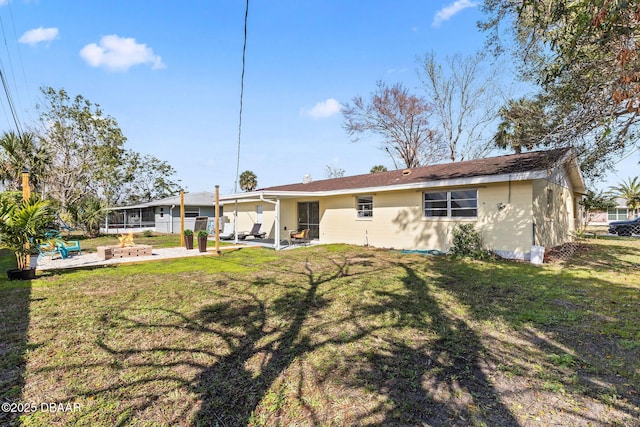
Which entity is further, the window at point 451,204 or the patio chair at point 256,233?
the patio chair at point 256,233

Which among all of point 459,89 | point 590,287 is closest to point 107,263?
point 590,287

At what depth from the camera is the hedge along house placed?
9633 mm

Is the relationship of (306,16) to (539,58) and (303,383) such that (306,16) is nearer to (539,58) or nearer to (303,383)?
(539,58)

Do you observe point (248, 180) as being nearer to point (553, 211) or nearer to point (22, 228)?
point (22, 228)

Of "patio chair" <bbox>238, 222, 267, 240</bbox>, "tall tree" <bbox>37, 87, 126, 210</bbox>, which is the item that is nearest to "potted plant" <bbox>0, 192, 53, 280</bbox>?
"patio chair" <bbox>238, 222, 267, 240</bbox>

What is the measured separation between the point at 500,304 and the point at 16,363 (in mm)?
6737

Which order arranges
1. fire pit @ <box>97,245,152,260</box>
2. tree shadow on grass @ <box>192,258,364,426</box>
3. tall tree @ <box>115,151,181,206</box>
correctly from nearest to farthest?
tree shadow on grass @ <box>192,258,364,426</box>
fire pit @ <box>97,245,152,260</box>
tall tree @ <box>115,151,181,206</box>

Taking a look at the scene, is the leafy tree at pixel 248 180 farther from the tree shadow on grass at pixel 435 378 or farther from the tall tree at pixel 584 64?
the tree shadow on grass at pixel 435 378

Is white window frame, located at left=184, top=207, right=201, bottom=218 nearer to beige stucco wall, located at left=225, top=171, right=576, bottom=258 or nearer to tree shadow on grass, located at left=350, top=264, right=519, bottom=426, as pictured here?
beige stucco wall, located at left=225, top=171, right=576, bottom=258

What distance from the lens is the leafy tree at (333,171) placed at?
3966cm

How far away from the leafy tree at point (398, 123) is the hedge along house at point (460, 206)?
1090 centimetres

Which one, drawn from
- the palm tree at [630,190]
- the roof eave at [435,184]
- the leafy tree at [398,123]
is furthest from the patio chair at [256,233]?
the palm tree at [630,190]

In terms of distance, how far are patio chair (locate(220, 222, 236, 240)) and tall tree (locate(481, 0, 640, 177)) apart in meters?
15.4

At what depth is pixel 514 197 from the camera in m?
9.75
